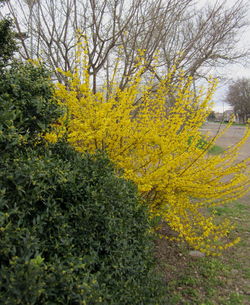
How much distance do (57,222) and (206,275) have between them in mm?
2482

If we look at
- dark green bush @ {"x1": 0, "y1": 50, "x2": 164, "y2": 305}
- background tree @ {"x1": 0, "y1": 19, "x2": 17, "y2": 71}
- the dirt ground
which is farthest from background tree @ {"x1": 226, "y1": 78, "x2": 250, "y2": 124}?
dark green bush @ {"x1": 0, "y1": 50, "x2": 164, "y2": 305}

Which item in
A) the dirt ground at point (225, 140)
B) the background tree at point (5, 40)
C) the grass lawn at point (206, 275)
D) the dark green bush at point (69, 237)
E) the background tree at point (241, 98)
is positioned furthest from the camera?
the background tree at point (241, 98)

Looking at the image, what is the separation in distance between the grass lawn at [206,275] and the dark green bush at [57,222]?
754 millimetres

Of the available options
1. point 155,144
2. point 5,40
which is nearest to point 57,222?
point 155,144

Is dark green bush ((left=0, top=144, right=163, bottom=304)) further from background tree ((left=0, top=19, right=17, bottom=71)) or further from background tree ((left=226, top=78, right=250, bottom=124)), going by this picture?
background tree ((left=226, top=78, right=250, bottom=124))

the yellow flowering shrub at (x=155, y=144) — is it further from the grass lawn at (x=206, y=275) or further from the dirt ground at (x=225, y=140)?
the dirt ground at (x=225, y=140)

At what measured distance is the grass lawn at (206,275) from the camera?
112 inches

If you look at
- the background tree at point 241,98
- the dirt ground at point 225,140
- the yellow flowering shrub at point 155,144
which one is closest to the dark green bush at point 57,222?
the yellow flowering shrub at point 155,144

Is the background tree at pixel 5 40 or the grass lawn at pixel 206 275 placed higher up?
the background tree at pixel 5 40

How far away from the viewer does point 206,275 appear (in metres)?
3.28

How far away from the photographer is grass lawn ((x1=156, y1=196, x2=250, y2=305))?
284cm

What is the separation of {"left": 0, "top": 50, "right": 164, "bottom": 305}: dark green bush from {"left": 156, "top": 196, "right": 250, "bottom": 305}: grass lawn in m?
0.75

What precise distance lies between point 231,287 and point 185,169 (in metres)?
1.52

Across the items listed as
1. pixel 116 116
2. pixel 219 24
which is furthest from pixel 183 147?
pixel 219 24
